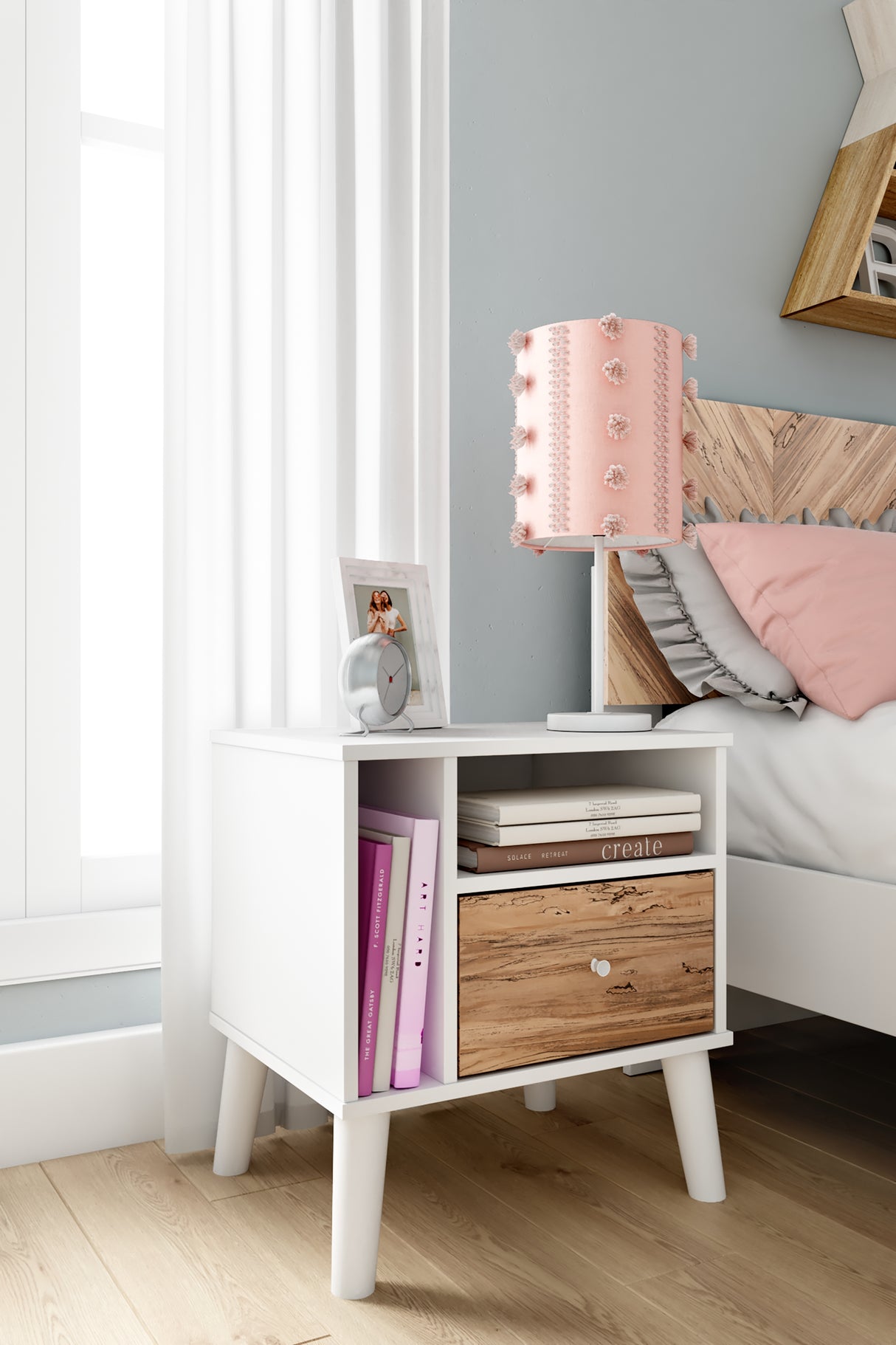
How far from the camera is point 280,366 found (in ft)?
5.06

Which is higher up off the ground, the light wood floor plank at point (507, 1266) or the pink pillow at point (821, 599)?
the pink pillow at point (821, 599)

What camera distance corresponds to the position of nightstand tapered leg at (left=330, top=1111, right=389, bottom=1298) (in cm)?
109

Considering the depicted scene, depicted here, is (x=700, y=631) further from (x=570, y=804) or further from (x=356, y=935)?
(x=356, y=935)

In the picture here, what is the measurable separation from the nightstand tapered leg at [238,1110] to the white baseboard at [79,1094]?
0.54ft

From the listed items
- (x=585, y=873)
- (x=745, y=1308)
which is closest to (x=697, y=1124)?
(x=745, y=1308)

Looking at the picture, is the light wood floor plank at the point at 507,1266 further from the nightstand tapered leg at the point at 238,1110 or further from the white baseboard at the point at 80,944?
the white baseboard at the point at 80,944

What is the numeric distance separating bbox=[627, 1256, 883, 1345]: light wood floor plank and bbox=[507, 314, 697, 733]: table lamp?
60 cm

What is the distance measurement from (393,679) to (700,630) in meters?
0.64

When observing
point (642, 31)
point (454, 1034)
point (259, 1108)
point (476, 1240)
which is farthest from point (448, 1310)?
point (642, 31)

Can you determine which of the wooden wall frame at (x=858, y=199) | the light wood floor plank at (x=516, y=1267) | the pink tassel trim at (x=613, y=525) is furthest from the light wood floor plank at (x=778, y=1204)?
the wooden wall frame at (x=858, y=199)

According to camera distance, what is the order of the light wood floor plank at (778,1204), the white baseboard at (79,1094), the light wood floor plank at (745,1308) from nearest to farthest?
the light wood floor plank at (745,1308)
the light wood floor plank at (778,1204)
the white baseboard at (79,1094)

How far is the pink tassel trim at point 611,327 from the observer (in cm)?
134

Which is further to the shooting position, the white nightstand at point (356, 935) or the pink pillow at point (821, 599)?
the pink pillow at point (821, 599)

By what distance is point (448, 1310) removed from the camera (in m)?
1.08
